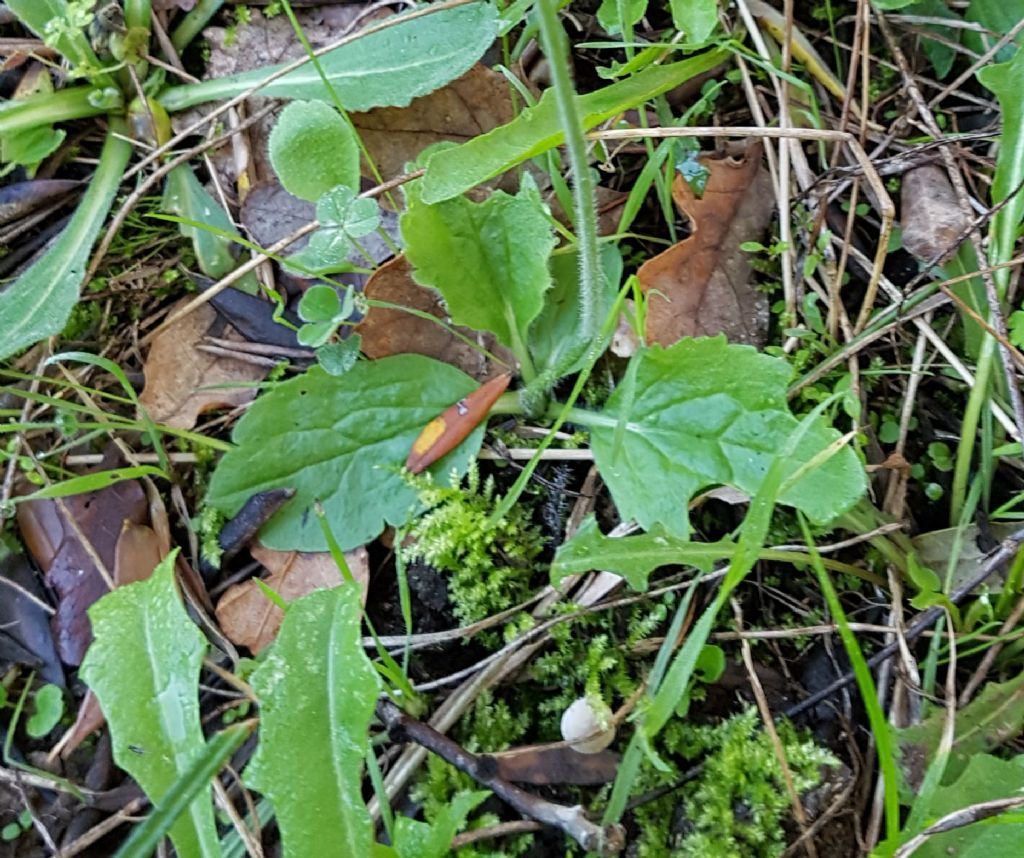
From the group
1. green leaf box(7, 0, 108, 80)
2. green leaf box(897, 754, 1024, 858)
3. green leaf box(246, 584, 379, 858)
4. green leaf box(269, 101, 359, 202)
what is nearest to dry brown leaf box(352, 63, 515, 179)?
green leaf box(269, 101, 359, 202)

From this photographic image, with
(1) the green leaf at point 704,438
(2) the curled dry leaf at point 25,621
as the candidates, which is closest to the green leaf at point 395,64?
(1) the green leaf at point 704,438

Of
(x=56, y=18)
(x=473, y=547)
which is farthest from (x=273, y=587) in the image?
(x=56, y=18)

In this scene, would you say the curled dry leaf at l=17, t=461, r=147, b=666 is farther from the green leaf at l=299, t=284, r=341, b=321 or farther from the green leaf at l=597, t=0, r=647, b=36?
the green leaf at l=597, t=0, r=647, b=36

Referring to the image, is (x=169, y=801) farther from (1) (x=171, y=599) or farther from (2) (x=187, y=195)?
(2) (x=187, y=195)

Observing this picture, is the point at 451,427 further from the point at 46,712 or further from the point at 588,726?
the point at 46,712

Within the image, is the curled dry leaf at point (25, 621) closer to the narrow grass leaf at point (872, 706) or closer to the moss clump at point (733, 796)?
the moss clump at point (733, 796)

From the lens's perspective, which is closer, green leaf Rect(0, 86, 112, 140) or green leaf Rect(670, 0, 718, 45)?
green leaf Rect(670, 0, 718, 45)

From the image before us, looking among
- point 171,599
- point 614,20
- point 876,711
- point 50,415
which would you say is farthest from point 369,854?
point 614,20
